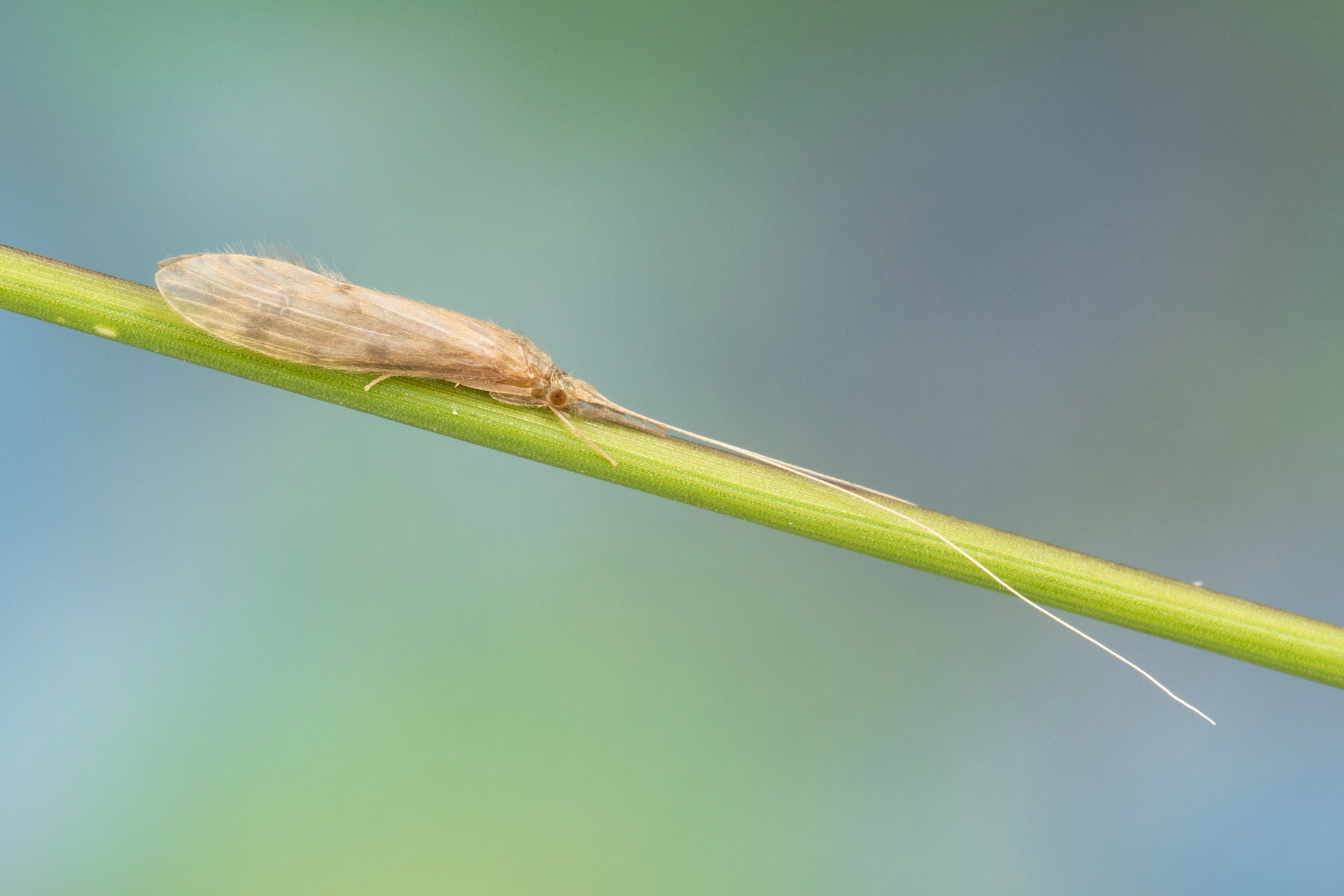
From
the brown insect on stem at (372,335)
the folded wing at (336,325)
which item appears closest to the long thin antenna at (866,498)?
the brown insect on stem at (372,335)

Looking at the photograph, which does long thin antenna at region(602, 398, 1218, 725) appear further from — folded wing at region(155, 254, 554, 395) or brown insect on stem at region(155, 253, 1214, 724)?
folded wing at region(155, 254, 554, 395)

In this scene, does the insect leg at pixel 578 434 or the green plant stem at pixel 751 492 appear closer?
the green plant stem at pixel 751 492

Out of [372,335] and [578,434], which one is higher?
[372,335]

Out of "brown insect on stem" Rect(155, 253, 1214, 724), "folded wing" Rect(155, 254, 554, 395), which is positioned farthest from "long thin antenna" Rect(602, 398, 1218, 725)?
"folded wing" Rect(155, 254, 554, 395)

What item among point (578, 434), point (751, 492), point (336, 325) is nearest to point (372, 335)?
point (336, 325)

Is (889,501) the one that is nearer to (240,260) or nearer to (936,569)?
(936,569)

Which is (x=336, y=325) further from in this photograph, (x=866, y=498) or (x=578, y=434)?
(x=866, y=498)

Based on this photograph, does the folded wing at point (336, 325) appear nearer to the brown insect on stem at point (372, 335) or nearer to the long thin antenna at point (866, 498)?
the brown insect on stem at point (372, 335)
